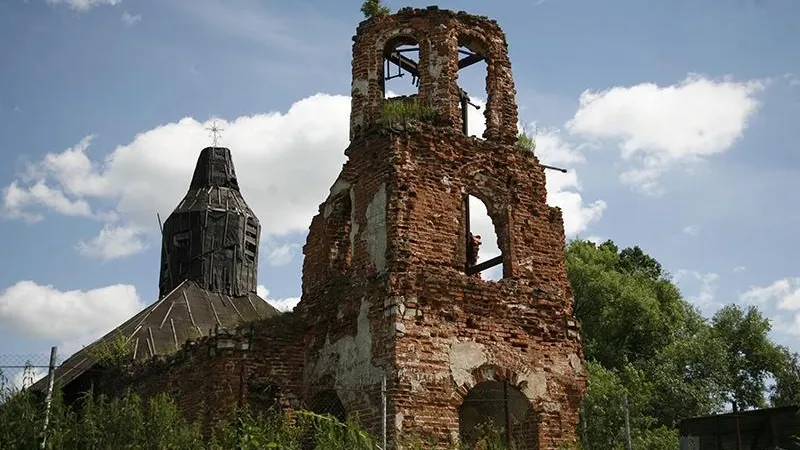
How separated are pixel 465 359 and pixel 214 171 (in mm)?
15441

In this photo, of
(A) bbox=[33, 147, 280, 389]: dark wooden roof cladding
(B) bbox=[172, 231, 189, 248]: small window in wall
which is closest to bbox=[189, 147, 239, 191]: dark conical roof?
(A) bbox=[33, 147, 280, 389]: dark wooden roof cladding

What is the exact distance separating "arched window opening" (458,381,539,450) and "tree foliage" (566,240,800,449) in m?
10.8

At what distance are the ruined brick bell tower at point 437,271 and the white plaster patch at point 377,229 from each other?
25 mm

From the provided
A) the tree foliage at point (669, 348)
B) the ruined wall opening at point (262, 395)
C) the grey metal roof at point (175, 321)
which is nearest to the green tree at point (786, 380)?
the tree foliage at point (669, 348)

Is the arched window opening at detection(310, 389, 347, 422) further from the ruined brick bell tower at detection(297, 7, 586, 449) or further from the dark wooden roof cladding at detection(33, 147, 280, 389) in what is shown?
the dark wooden roof cladding at detection(33, 147, 280, 389)

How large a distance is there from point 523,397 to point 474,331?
1192 millimetres

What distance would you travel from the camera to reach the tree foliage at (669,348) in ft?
80.7

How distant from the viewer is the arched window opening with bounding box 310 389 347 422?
11.9 metres

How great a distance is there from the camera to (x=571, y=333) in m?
12.2

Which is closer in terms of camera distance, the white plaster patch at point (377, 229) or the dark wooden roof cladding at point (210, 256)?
the white plaster patch at point (377, 229)

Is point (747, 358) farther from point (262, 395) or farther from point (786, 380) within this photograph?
point (262, 395)

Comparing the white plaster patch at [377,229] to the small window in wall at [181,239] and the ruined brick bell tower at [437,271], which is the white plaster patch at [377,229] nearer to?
the ruined brick bell tower at [437,271]

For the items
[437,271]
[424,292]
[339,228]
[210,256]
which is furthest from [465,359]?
[210,256]

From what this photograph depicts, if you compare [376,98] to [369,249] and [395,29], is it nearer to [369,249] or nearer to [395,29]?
[395,29]
